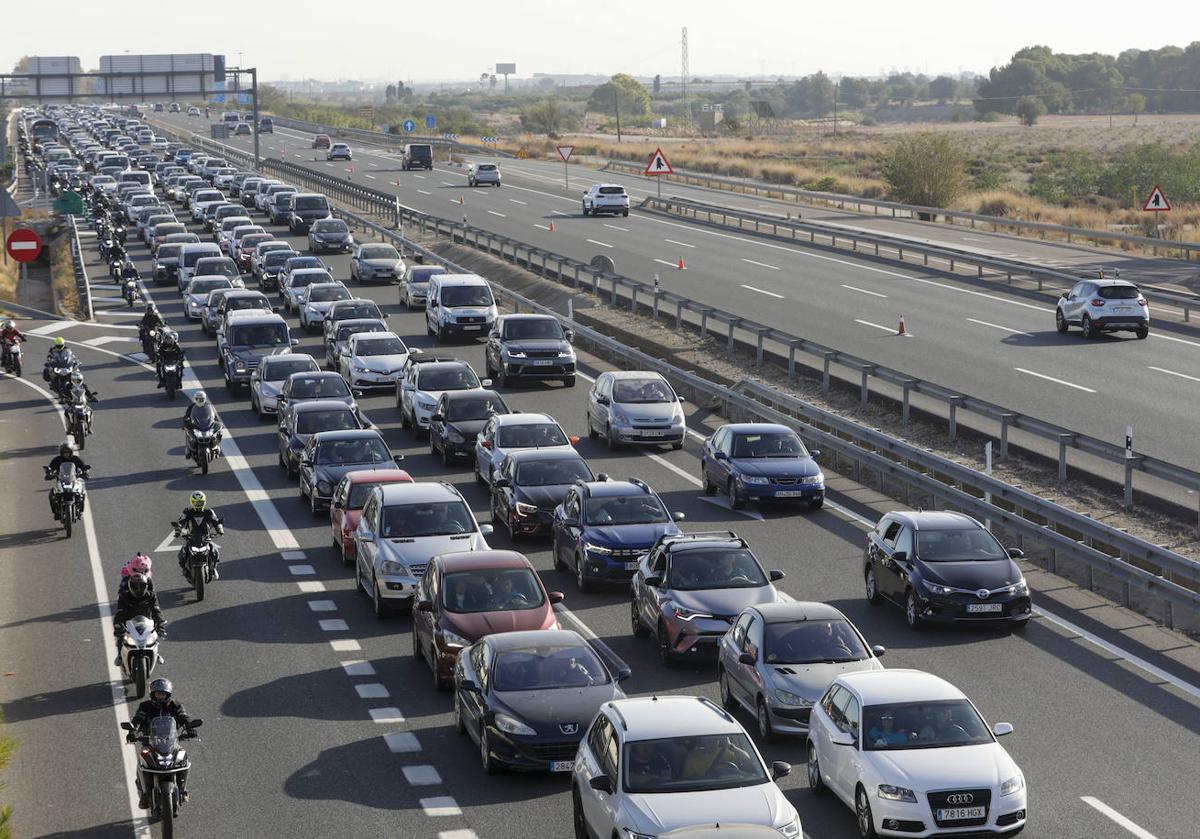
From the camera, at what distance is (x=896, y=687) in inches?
576

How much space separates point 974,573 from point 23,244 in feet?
126

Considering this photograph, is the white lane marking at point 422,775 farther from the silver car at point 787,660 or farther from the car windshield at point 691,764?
the silver car at point 787,660

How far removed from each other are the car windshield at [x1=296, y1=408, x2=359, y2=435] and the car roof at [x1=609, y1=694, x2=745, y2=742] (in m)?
17.1

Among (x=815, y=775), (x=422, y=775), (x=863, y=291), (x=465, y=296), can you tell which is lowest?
(x=422, y=775)

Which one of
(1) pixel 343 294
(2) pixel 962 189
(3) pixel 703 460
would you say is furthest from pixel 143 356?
(2) pixel 962 189

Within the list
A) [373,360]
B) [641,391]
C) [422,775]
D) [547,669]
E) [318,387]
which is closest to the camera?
[422,775]

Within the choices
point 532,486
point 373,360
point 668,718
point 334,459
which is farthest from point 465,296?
point 668,718

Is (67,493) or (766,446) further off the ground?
(766,446)

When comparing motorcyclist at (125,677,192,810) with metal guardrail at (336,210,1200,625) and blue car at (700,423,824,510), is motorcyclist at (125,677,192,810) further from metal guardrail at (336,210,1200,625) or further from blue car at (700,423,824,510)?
blue car at (700,423,824,510)

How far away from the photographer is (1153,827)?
45.8 ft

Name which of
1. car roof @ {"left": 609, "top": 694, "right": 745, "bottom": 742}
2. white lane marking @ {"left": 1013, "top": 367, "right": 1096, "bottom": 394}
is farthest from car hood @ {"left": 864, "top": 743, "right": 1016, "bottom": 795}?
white lane marking @ {"left": 1013, "top": 367, "right": 1096, "bottom": 394}

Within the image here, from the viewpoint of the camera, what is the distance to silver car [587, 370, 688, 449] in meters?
31.5

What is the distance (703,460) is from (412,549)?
7923mm

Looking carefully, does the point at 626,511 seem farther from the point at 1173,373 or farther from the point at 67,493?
the point at 1173,373
